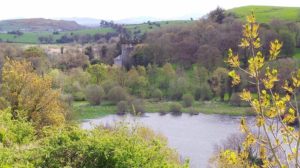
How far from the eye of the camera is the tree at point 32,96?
2934cm

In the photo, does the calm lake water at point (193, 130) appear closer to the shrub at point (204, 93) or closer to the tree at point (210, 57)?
the shrub at point (204, 93)

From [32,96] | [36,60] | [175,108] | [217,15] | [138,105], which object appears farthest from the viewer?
[217,15]

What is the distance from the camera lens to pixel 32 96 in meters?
29.9

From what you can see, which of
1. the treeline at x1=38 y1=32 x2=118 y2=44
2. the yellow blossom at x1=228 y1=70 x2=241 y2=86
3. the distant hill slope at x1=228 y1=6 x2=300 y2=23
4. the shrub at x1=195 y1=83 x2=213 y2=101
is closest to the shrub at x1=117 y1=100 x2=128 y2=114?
the shrub at x1=195 y1=83 x2=213 y2=101

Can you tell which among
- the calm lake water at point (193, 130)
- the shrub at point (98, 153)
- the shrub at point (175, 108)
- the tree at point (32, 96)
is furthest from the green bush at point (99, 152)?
the shrub at point (175, 108)

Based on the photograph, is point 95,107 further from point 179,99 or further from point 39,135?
point 39,135

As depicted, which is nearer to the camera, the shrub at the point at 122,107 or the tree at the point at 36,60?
the shrub at the point at 122,107

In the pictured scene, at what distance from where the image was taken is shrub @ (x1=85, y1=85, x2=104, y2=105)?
80.7m

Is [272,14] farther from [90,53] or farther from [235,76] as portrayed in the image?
Result: [235,76]

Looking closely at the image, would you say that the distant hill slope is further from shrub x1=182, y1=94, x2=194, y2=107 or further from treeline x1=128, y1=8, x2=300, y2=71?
shrub x1=182, y1=94, x2=194, y2=107

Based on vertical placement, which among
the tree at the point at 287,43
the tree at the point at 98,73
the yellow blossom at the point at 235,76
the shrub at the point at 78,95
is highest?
the yellow blossom at the point at 235,76

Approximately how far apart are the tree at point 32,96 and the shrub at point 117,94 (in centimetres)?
4973

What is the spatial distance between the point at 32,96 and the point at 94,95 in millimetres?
50891

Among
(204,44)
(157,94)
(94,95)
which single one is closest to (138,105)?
(94,95)
